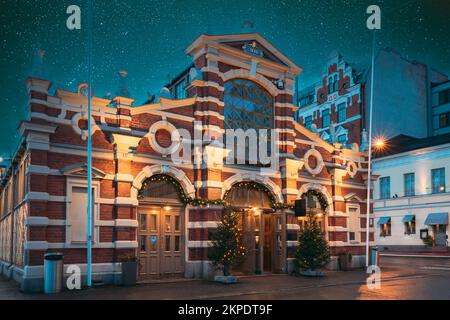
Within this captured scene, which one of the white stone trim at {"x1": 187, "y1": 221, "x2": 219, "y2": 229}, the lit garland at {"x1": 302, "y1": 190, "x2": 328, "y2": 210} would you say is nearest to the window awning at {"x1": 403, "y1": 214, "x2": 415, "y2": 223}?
the lit garland at {"x1": 302, "y1": 190, "x2": 328, "y2": 210}

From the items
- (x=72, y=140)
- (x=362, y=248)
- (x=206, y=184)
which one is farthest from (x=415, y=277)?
(x=72, y=140)

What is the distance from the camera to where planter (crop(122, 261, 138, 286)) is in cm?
1597

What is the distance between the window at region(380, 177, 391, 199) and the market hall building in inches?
829

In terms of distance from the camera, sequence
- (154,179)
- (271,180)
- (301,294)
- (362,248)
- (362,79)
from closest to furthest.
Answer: (301,294) → (154,179) → (271,180) → (362,248) → (362,79)

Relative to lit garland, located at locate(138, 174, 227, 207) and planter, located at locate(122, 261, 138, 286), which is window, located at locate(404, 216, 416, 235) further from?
planter, located at locate(122, 261, 138, 286)

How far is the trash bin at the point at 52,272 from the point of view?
14438mm

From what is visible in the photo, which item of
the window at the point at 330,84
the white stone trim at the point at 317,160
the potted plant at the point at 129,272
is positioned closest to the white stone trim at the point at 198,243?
the potted plant at the point at 129,272

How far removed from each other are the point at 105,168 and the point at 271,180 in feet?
25.3

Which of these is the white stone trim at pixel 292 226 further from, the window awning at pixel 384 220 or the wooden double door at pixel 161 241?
the window awning at pixel 384 220

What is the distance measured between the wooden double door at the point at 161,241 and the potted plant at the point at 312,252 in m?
5.29

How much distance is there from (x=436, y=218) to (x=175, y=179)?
28.4m

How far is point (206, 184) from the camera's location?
18.7 metres

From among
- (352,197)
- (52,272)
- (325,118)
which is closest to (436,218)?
(325,118)

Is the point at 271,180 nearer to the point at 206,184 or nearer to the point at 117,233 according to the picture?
the point at 206,184
